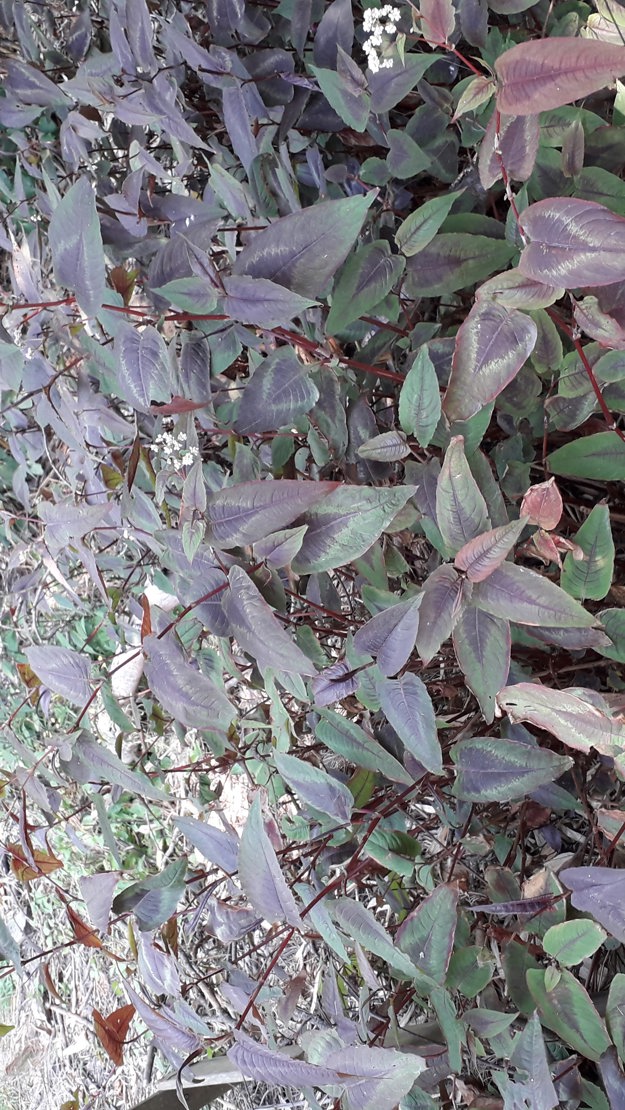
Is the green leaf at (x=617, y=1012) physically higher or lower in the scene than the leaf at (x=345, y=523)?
lower

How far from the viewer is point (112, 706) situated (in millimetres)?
856

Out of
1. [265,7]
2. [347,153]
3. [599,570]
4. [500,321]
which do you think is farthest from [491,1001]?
[265,7]

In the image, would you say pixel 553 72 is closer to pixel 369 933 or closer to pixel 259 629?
pixel 259 629

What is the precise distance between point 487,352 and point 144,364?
0.92 ft

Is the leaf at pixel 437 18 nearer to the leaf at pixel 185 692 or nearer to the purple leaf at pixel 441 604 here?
the purple leaf at pixel 441 604

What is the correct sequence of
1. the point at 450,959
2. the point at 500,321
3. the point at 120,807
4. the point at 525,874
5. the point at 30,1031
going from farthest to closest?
the point at 30,1031, the point at 120,807, the point at 525,874, the point at 450,959, the point at 500,321

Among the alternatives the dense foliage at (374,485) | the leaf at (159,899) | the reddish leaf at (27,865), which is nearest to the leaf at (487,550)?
the dense foliage at (374,485)

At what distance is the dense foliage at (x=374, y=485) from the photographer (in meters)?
0.58

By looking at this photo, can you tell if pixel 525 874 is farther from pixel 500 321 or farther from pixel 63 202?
pixel 63 202

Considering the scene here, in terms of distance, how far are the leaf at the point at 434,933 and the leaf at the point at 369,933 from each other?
4 centimetres

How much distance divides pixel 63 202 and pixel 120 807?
1348mm

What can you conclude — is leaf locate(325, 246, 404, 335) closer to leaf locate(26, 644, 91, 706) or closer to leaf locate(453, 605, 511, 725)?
leaf locate(453, 605, 511, 725)

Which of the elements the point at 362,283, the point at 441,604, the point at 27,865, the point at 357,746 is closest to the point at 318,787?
the point at 357,746

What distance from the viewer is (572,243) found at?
0.51 metres
